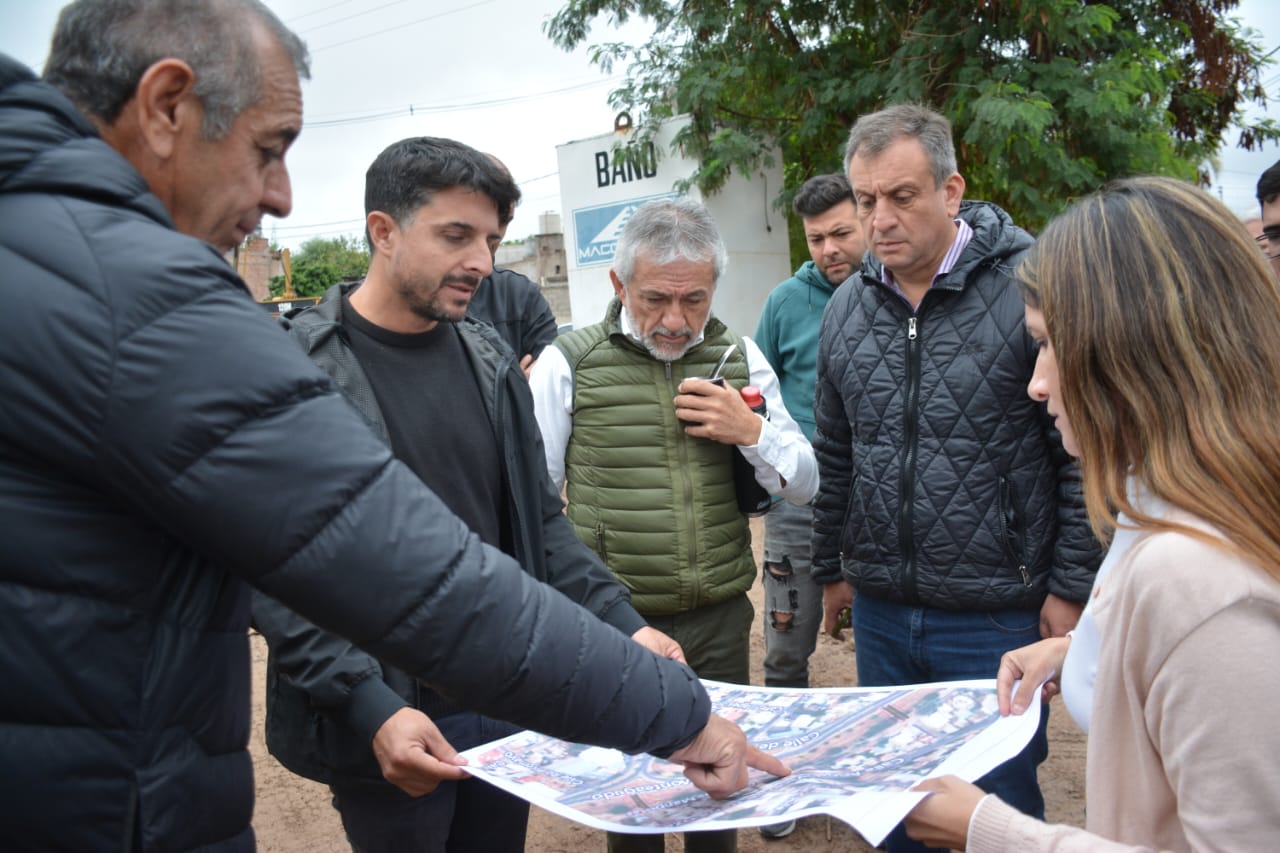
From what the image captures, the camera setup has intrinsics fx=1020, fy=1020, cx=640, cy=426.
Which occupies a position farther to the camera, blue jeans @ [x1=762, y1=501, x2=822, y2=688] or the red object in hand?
blue jeans @ [x1=762, y1=501, x2=822, y2=688]

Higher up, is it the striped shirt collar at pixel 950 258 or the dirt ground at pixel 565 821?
the striped shirt collar at pixel 950 258

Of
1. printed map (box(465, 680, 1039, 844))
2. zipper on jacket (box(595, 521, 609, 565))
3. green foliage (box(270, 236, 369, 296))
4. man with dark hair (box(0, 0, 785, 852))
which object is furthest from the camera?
green foliage (box(270, 236, 369, 296))

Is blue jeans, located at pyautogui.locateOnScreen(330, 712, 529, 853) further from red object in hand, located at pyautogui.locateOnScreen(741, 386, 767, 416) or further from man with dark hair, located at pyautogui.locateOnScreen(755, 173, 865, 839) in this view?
man with dark hair, located at pyautogui.locateOnScreen(755, 173, 865, 839)

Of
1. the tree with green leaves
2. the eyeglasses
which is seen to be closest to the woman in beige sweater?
the eyeglasses

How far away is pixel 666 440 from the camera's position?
2.90 metres

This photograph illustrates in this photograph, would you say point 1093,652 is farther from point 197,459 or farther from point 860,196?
point 860,196

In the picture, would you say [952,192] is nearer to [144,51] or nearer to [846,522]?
[846,522]

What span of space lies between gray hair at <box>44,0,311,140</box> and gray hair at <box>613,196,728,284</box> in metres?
1.63

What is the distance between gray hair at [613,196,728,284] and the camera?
2840 mm

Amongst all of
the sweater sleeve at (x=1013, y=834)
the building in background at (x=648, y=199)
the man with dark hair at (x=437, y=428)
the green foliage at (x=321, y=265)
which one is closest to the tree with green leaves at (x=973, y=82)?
the building in background at (x=648, y=199)

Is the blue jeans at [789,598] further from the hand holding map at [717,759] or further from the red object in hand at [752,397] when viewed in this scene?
the hand holding map at [717,759]

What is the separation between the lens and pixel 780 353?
442 cm

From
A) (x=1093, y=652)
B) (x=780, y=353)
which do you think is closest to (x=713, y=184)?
Answer: (x=780, y=353)

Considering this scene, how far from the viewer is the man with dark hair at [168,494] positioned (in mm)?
1070
